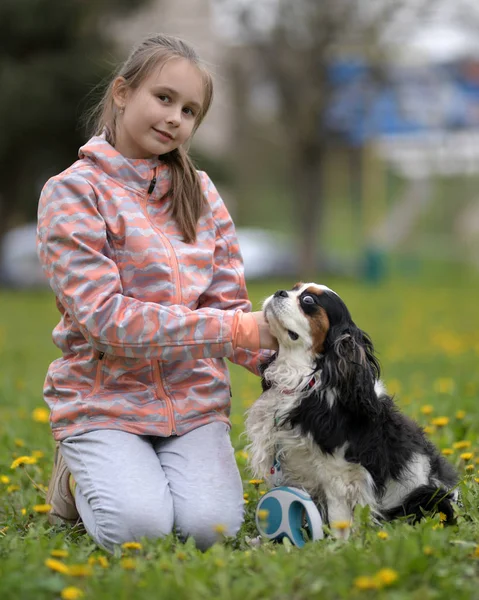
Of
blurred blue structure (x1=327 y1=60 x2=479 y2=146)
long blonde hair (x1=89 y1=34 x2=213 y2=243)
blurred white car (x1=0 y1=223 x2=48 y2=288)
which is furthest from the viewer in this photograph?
blurred blue structure (x1=327 y1=60 x2=479 y2=146)

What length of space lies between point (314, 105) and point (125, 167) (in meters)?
17.9

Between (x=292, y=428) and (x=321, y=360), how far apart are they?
0.85 ft

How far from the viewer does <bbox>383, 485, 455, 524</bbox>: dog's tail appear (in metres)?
3.12

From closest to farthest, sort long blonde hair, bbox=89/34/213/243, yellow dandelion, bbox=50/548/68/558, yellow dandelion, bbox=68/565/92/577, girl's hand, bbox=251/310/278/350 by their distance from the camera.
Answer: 1. yellow dandelion, bbox=68/565/92/577
2. yellow dandelion, bbox=50/548/68/558
3. girl's hand, bbox=251/310/278/350
4. long blonde hair, bbox=89/34/213/243

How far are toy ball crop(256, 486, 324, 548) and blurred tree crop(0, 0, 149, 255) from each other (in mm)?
15594

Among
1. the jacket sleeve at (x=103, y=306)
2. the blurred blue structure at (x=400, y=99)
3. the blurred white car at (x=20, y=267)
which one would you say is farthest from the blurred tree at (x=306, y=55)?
the jacket sleeve at (x=103, y=306)

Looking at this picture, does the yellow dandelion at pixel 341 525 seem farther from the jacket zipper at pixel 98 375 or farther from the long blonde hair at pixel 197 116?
the long blonde hair at pixel 197 116

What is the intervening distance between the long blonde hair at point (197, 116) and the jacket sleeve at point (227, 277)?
0.12 m

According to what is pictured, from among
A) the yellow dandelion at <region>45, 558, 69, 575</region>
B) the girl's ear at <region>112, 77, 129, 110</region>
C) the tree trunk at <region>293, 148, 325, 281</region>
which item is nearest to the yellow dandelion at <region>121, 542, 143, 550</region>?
the yellow dandelion at <region>45, 558, 69, 575</region>

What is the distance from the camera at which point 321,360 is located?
9.91 feet

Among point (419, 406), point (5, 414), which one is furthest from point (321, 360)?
point (5, 414)

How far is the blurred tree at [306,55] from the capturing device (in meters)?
19.6

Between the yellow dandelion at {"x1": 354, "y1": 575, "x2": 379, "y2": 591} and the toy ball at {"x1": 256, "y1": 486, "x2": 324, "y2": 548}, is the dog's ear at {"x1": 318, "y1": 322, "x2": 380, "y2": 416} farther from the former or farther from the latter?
the yellow dandelion at {"x1": 354, "y1": 575, "x2": 379, "y2": 591}

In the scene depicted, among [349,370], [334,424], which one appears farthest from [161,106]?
[334,424]
